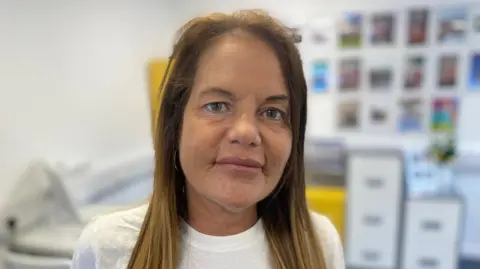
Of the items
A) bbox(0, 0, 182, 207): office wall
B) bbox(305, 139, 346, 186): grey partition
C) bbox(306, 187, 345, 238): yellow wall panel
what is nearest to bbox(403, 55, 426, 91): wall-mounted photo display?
bbox(305, 139, 346, 186): grey partition

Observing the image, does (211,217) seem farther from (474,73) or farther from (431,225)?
(474,73)

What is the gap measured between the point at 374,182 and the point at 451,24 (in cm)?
120

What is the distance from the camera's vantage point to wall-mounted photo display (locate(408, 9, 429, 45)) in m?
3.01

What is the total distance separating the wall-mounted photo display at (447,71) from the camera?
299cm

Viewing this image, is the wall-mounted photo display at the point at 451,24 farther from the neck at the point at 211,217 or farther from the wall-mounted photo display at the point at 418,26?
the neck at the point at 211,217

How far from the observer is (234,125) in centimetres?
64

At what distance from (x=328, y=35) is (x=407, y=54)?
55 centimetres

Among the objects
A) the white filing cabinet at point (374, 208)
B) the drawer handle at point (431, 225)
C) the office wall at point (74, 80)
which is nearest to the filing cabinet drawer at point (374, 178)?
the white filing cabinet at point (374, 208)

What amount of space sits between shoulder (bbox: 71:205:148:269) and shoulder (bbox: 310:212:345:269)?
31 cm

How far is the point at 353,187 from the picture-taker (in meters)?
2.74

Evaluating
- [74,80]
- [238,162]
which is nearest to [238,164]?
[238,162]

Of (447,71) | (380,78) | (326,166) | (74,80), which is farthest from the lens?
(380,78)

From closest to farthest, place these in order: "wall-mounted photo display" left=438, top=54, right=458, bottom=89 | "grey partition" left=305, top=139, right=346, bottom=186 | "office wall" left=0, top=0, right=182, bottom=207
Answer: "office wall" left=0, top=0, right=182, bottom=207, "grey partition" left=305, top=139, right=346, bottom=186, "wall-mounted photo display" left=438, top=54, right=458, bottom=89

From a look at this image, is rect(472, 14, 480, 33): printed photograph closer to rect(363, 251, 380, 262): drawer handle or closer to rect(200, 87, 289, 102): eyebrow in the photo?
rect(363, 251, 380, 262): drawer handle
